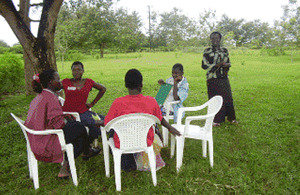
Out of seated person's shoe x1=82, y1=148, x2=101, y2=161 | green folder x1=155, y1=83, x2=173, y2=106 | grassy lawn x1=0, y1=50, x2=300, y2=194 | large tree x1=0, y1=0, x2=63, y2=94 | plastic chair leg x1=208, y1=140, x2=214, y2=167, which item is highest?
large tree x1=0, y1=0, x2=63, y2=94

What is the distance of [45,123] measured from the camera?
8.90 feet

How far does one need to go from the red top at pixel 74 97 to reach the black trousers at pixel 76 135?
1.89 feet

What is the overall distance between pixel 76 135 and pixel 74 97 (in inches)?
32.3

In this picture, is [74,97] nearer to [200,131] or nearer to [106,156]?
[106,156]

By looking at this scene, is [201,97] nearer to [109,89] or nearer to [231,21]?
[109,89]

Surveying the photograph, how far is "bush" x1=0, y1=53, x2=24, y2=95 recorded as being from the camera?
9.05m

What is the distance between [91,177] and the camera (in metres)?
3.21

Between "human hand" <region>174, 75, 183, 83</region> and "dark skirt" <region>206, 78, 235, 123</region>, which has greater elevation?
"human hand" <region>174, 75, 183, 83</region>

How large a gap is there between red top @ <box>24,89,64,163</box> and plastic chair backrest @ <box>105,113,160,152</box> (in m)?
0.66

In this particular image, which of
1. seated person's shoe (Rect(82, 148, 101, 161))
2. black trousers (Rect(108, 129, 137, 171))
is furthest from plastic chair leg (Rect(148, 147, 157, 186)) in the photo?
seated person's shoe (Rect(82, 148, 101, 161))

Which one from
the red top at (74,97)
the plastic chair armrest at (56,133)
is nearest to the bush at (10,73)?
the red top at (74,97)

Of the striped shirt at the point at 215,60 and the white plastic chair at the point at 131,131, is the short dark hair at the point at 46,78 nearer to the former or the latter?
the white plastic chair at the point at 131,131

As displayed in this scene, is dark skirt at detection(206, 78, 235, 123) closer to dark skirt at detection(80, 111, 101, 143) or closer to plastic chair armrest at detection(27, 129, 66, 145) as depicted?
dark skirt at detection(80, 111, 101, 143)

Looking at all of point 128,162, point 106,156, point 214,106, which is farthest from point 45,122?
point 214,106
